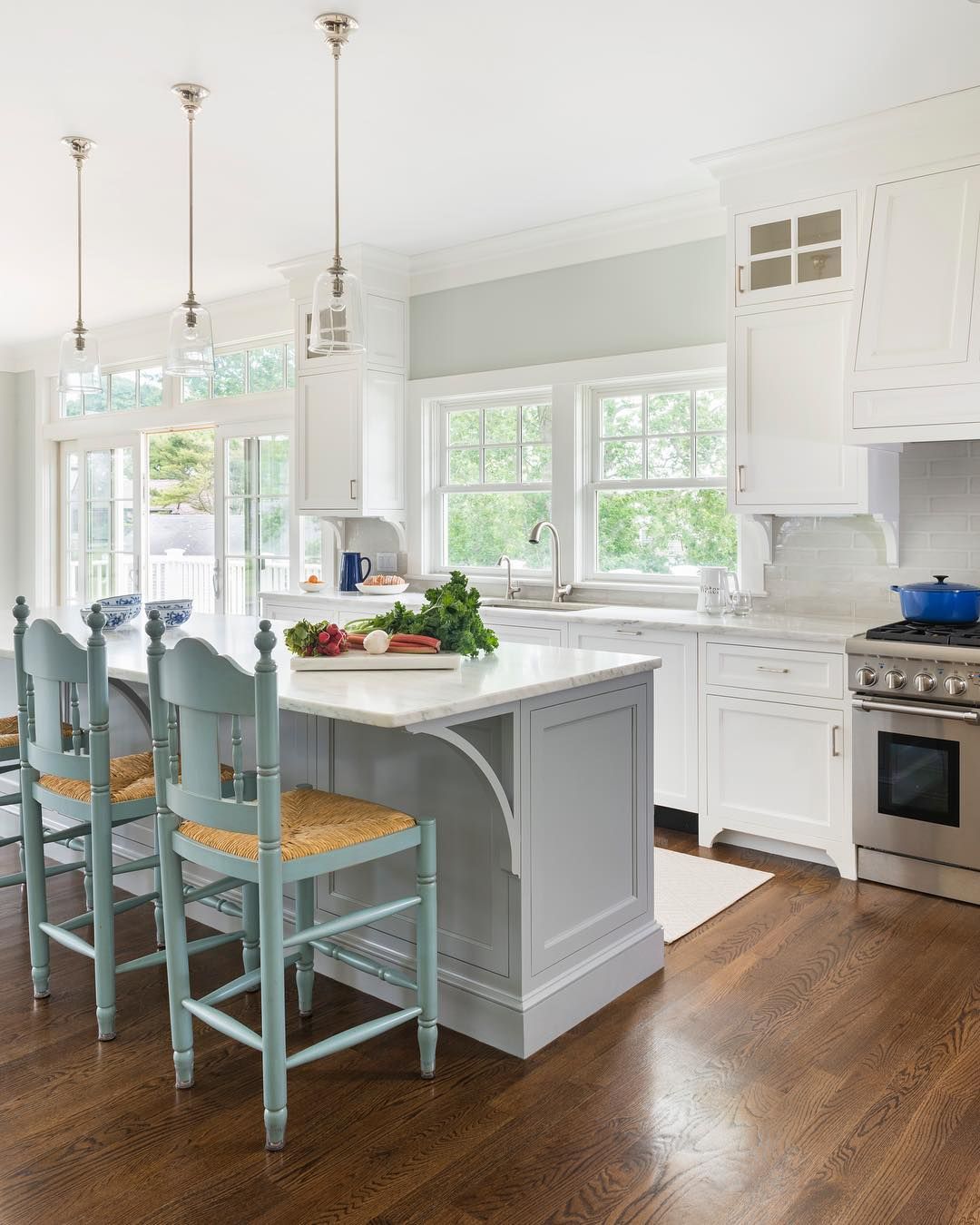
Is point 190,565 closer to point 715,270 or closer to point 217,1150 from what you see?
point 715,270

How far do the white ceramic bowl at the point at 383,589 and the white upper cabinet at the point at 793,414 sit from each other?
2079 millimetres

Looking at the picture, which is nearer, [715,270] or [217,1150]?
[217,1150]

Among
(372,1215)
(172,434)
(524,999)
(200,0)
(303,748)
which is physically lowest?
(372,1215)

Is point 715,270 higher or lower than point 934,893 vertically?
higher

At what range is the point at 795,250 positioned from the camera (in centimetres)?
392

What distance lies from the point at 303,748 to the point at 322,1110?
3.38 ft

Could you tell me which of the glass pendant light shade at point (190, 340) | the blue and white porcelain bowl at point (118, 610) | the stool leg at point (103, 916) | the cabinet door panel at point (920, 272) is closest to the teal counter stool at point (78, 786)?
the stool leg at point (103, 916)

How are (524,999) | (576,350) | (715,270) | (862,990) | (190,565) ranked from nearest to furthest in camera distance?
(524,999)
(862,990)
(715,270)
(576,350)
(190,565)

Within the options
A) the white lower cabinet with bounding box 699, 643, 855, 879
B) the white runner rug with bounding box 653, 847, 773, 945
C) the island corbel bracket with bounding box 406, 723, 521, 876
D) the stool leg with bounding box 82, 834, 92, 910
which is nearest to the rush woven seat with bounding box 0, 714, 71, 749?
the stool leg with bounding box 82, 834, 92, 910

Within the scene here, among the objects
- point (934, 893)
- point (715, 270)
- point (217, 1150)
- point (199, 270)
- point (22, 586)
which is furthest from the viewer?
point (22, 586)

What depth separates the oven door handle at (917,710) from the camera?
332cm

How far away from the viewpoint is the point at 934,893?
3486 millimetres

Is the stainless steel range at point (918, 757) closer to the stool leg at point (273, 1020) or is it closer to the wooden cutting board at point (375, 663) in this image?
the wooden cutting board at point (375, 663)

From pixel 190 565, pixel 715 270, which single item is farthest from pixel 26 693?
pixel 190 565
